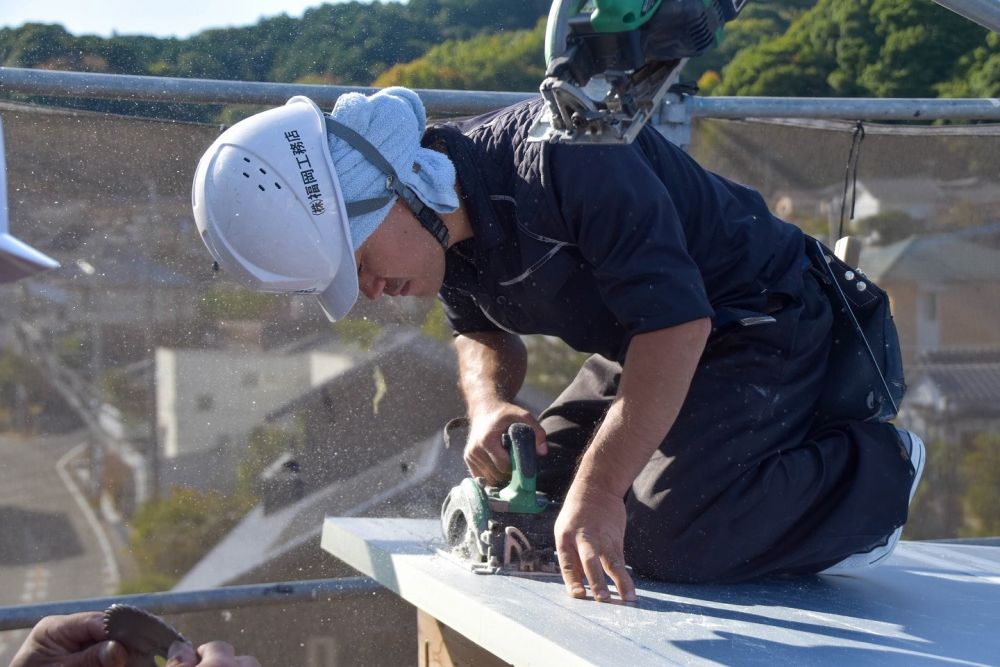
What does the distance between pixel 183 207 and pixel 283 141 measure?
1.24 metres

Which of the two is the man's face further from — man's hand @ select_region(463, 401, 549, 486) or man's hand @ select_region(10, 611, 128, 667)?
man's hand @ select_region(10, 611, 128, 667)

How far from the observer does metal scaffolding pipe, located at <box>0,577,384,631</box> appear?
2.83 m

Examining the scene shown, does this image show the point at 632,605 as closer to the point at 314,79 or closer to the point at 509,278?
the point at 509,278

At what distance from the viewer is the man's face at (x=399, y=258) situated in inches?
89.0

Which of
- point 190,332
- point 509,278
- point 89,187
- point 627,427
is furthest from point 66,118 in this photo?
point 627,427

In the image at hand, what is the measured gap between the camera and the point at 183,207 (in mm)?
3285

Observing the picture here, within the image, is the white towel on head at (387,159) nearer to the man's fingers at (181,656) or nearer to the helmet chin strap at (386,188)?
the helmet chin strap at (386,188)

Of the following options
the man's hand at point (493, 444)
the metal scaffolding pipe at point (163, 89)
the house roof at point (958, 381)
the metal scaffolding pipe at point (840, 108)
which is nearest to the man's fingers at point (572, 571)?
the man's hand at point (493, 444)

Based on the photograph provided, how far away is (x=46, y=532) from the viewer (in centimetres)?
317

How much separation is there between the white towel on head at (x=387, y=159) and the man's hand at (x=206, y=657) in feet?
2.97

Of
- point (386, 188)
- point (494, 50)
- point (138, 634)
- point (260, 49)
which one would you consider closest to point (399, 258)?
point (386, 188)

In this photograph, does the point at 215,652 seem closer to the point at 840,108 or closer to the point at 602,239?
the point at 602,239

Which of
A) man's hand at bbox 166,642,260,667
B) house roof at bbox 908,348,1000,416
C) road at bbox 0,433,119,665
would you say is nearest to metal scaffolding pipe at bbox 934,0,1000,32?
man's hand at bbox 166,642,260,667

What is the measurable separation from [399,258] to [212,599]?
1346 millimetres
